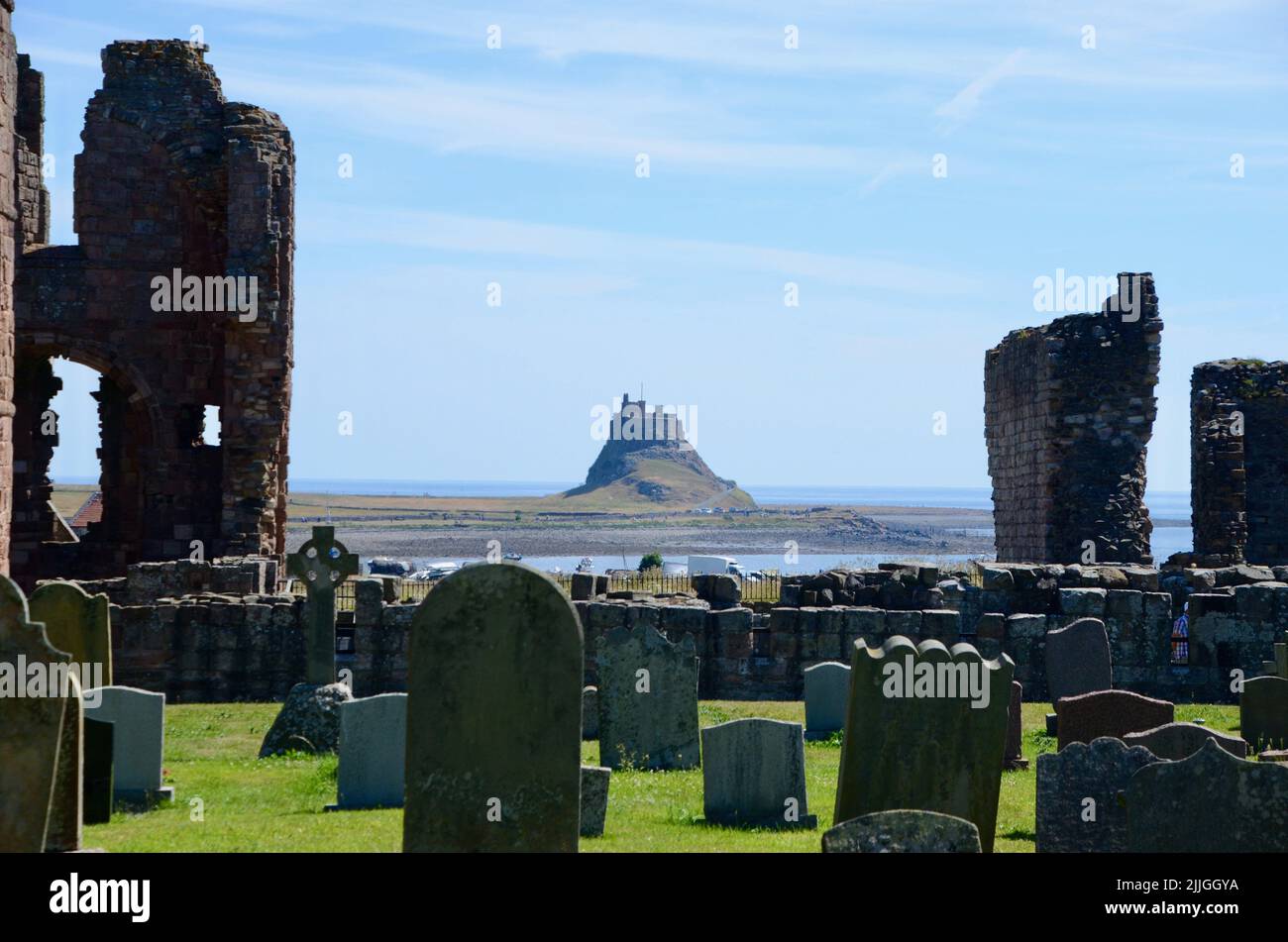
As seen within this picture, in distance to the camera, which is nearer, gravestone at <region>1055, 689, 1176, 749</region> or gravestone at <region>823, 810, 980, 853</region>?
gravestone at <region>823, 810, 980, 853</region>

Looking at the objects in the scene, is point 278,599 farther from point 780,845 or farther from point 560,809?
point 560,809

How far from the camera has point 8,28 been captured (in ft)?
46.7

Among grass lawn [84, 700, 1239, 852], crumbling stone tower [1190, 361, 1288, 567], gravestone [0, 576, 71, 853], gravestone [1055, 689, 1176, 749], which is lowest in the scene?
grass lawn [84, 700, 1239, 852]

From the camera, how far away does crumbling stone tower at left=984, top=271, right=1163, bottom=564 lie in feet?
85.7

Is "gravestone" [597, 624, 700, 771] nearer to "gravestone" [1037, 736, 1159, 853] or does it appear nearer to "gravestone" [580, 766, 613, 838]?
"gravestone" [580, 766, 613, 838]

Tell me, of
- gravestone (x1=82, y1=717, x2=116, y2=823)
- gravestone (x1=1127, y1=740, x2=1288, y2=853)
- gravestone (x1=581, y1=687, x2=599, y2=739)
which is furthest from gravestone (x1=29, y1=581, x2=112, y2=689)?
gravestone (x1=1127, y1=740, x2=1288, y2=853)

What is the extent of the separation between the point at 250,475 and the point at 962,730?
61.9 feet

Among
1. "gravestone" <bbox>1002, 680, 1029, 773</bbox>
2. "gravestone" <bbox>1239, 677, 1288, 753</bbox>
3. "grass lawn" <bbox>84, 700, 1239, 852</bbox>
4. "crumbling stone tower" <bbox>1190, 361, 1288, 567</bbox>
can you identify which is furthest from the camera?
"crumbling stone tower" <bbox>1190, 361, 1288, 567</bbox>

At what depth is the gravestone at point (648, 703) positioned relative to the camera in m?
14.1

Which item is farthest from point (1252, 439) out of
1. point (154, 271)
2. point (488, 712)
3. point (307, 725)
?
point (488, 712)

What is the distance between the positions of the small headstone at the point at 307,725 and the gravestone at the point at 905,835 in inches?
310

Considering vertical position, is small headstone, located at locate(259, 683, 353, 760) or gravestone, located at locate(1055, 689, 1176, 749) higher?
gravestone, located at locate(1055, 689, 1176, 749)

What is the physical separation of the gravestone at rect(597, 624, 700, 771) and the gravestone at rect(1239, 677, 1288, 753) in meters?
4.96

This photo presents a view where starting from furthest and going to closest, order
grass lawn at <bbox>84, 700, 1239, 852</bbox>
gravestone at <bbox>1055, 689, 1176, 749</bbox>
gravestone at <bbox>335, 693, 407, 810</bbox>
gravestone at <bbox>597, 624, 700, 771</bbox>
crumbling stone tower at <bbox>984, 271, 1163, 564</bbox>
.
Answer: crumbling stone tower at <bbox>984, 271, 1163, 564</bbox> → gravestone at <bbox>597, 624, 700, 771</bbox> → gravestone at <bbox>1055, 689, 1176, 749</bbox> → gravestone at <bbox>335, 693, 407, 810</bbox> → grass lawn at <bbox>84, 700, 1239, 852</bbox>
